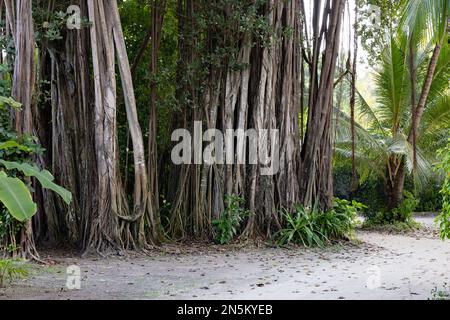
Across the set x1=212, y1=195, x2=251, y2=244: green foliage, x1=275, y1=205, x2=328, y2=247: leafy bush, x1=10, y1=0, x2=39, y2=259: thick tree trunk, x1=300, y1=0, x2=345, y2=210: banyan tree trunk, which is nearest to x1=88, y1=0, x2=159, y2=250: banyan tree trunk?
x1=10, y1=0, x2=39, y2=259: thick tree trunk

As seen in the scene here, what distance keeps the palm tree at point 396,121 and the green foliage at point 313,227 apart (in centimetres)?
333

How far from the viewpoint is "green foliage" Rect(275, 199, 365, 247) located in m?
9.54

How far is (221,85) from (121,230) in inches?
107

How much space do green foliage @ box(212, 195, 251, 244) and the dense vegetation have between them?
2 cm

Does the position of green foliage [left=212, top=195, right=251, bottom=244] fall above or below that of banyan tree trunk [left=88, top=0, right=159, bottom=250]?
below

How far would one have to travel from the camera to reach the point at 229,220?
948 cm

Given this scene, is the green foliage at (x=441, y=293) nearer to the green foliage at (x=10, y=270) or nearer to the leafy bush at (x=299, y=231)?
the green foliage at (x=10, y=270)

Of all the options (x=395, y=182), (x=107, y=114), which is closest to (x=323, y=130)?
(x=107, y=114)

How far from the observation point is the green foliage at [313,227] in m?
9.54

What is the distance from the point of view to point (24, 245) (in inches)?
298

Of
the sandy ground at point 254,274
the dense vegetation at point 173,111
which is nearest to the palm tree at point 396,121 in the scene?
the dense vegetation at point 173,111

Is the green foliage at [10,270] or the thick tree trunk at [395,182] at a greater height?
the thick tree trunk at [395,182]

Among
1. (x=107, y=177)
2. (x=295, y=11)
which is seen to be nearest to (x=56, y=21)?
(x=107, y=177)

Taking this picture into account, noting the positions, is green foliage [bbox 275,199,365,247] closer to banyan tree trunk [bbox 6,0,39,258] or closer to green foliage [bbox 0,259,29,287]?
banyan tree trunk [bbox 6,0,39,258]
